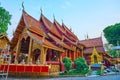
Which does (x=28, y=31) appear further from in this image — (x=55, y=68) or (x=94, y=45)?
(x=94, y=45)

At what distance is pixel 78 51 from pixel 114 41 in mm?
12851

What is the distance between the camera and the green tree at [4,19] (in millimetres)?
23947

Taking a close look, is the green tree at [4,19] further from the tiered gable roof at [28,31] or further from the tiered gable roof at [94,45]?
the tiered gable roof at [94,45]

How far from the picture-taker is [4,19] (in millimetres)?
24656

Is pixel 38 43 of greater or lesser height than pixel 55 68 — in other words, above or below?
above

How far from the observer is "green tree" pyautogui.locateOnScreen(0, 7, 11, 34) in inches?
943

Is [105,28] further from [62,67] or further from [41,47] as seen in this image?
[41,47]

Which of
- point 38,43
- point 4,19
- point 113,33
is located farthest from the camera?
point 113,33

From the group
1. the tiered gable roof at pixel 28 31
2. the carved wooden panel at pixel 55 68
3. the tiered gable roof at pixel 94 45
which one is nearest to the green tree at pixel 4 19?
the tiered gable roof at pixel 28 31

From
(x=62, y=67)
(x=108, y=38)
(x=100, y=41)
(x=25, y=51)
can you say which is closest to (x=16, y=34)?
(x=25, y=51)

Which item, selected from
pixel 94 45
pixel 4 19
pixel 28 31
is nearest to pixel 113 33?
pixel 94 45

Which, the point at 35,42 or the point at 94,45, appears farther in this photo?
the point at 94,45

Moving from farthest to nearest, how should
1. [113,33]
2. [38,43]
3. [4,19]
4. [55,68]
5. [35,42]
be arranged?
1. [113,33]
2. [4,19]
3. [55,68]
4. [35,42]
5. [38,43]

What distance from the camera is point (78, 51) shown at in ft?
90.5
